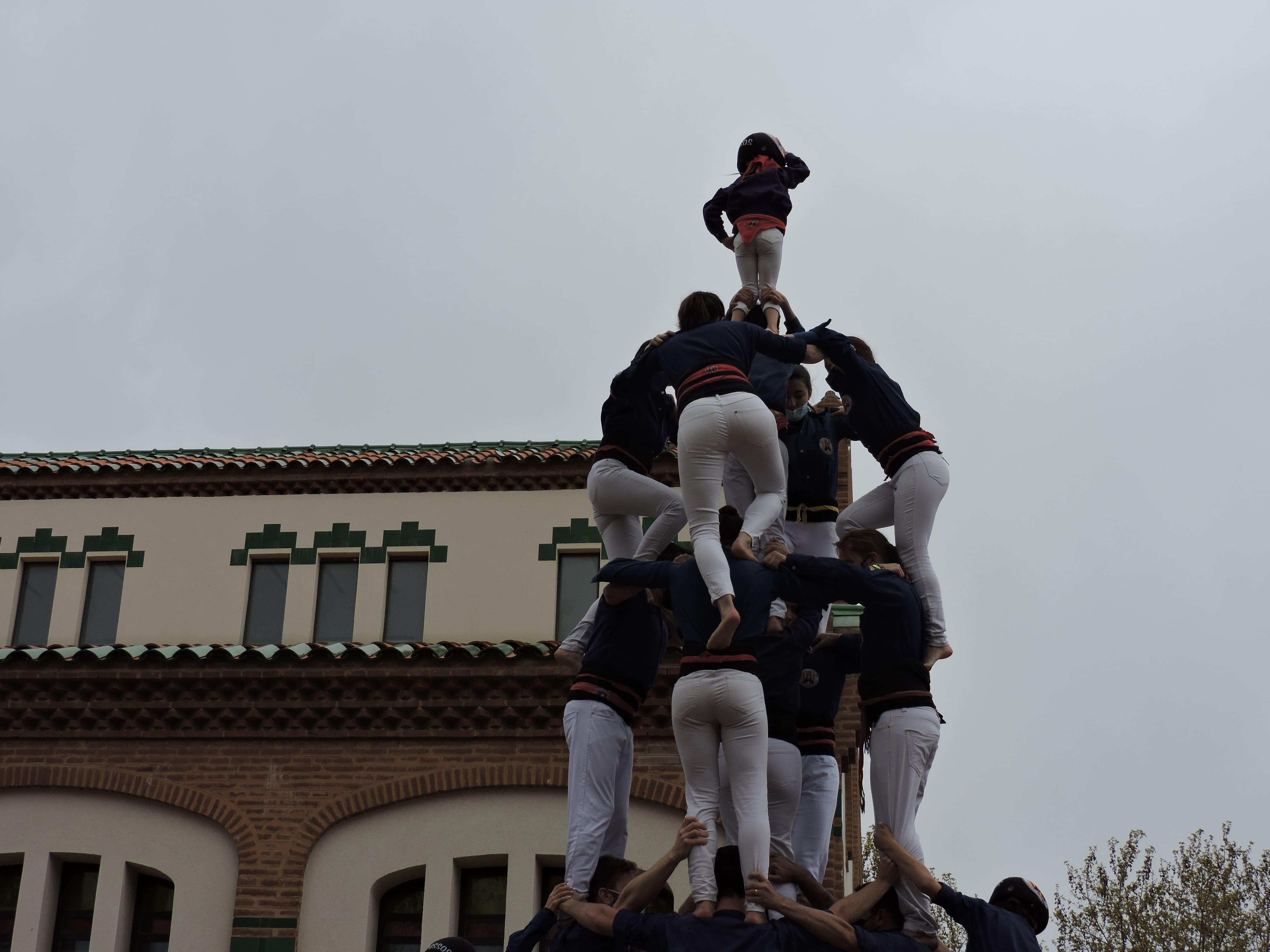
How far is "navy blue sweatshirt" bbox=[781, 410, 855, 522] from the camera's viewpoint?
11.7 m

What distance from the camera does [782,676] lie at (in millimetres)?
10211

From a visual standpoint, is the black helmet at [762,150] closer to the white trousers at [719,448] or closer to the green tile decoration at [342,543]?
the white trousers at [719,448]

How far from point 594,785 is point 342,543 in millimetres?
11404

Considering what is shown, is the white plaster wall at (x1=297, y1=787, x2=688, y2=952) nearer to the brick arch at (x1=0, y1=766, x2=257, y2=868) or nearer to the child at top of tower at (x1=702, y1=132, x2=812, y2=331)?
the brick arch at (x1=0, y1=766, x2=257, y2=868)

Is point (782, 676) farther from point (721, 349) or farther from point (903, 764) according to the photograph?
point (721, 349)

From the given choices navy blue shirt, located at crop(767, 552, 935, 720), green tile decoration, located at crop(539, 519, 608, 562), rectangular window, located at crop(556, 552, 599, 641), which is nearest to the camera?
navy blue shirt, located at crop(767, 552, 935, 720)

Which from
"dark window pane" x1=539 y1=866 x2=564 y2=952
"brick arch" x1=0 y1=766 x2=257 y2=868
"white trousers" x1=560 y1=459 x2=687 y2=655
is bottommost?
"dark window pane" x1=539 y1=866 x2=564 y2=952

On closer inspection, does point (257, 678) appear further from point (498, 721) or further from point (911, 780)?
point (911, 780)

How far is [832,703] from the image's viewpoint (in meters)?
10.9

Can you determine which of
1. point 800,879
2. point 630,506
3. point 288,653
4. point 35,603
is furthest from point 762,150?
point 35,603

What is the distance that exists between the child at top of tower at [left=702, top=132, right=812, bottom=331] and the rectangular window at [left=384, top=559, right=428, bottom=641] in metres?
9.63

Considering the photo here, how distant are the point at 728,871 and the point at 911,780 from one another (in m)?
1.44

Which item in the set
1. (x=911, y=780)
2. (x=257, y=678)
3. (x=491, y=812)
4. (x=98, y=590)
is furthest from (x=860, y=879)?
(x=911, y=780)

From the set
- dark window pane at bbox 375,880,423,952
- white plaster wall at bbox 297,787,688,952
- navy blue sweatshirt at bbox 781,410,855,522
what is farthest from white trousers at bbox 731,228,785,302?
dark window pane at bbox 375,880,423,952
